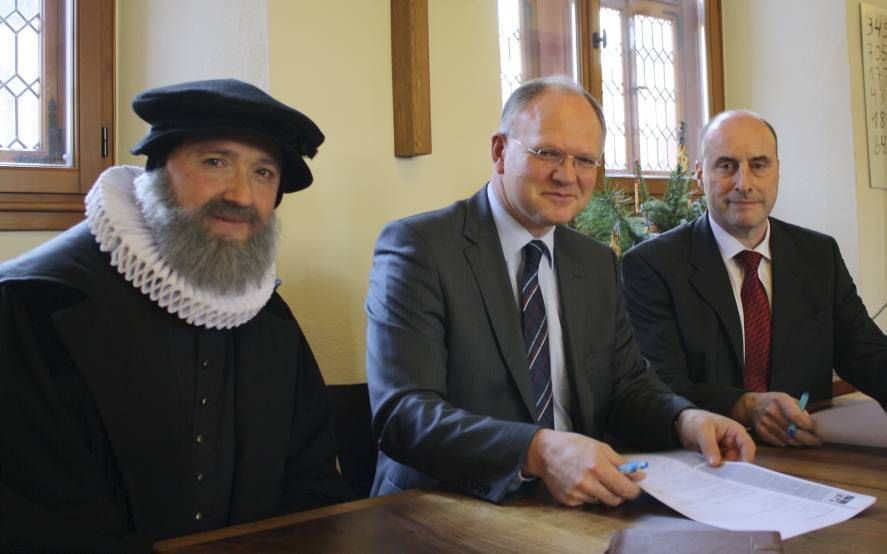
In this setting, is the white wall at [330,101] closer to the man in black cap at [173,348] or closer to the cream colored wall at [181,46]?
the cream colored wall at [181,46]

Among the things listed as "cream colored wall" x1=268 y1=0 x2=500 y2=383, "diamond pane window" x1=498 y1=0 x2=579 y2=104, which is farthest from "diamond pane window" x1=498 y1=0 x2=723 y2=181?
"cream colored wall" x1=268 y1=0 x2=500 y2=383

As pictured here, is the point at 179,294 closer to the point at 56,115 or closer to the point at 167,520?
the point at 167,520

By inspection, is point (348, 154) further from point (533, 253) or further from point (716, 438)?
point (716, 438)

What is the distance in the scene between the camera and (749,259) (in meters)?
2.39

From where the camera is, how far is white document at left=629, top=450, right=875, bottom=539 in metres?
1.18

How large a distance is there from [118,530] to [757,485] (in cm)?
106

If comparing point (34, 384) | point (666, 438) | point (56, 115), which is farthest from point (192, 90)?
point (666, 438)

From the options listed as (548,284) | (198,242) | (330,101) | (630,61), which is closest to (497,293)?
(548,284)

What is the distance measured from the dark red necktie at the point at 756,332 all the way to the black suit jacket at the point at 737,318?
0.02m

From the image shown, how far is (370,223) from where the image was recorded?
229 cm

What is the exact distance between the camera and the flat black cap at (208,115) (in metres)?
1.50

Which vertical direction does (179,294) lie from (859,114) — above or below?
below

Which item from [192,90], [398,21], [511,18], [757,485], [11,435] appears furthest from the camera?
[511,18]

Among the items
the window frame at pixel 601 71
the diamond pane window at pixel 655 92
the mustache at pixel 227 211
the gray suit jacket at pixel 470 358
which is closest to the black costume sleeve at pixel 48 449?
the mustache at pixel 227 211
